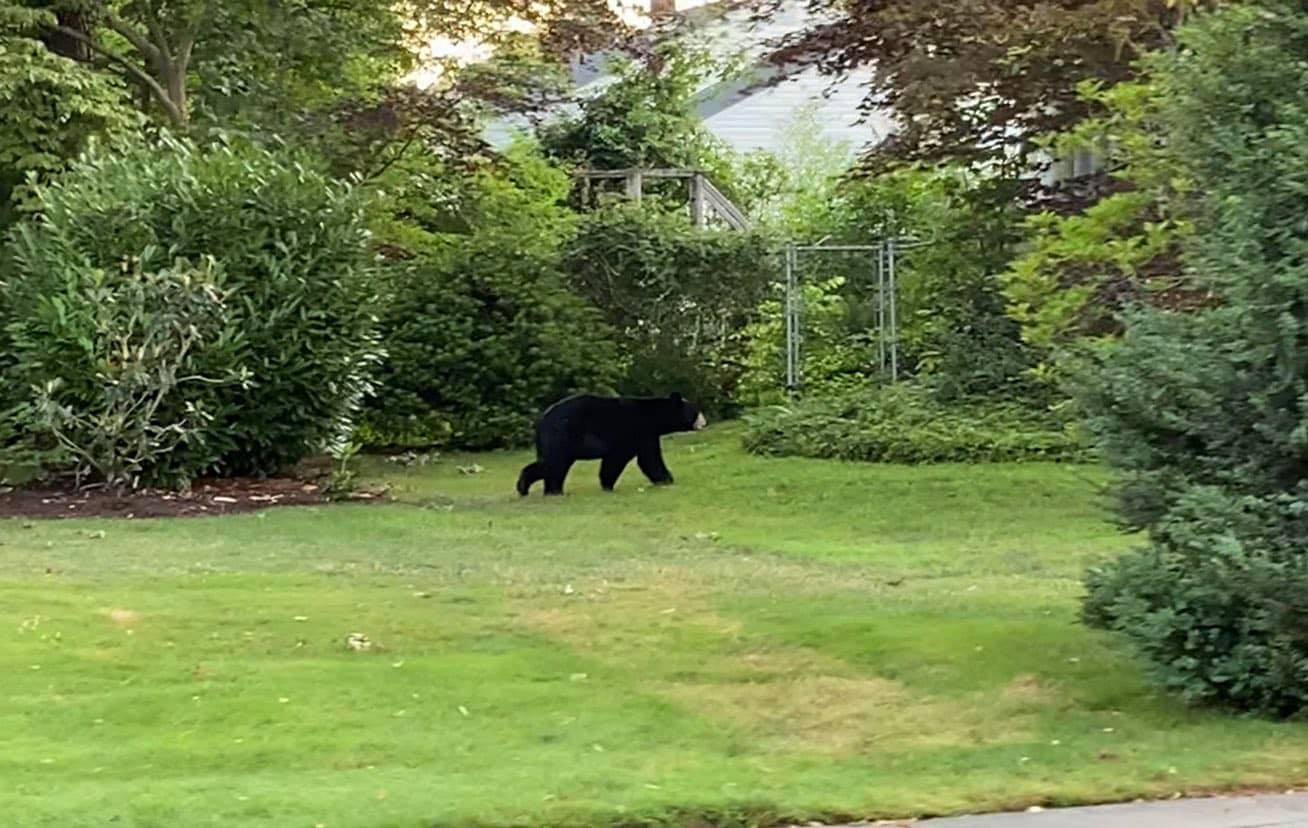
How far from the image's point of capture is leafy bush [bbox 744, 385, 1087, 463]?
57.7 ft

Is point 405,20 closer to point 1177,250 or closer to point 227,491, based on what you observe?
point 227,491

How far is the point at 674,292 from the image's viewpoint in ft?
78.1

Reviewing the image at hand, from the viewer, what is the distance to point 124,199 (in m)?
16.8

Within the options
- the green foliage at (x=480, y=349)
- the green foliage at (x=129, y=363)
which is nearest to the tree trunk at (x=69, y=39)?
the green foliage at (x=480, y=349)

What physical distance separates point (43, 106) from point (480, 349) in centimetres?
599

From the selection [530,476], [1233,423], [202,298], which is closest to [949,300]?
[530,476]

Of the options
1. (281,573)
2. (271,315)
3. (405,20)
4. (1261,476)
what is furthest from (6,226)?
(1261,476)

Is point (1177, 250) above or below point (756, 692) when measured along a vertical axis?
above

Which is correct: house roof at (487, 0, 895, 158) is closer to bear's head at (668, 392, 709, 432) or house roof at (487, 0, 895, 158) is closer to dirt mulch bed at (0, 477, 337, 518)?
bear's head at (668, 392, 709, 432)

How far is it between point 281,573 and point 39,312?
6.58m

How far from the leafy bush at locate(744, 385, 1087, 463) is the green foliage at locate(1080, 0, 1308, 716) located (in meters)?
8.87

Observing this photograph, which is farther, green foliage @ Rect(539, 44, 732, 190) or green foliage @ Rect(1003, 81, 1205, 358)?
green foliage @ Rect(539, 44, 732, 190)

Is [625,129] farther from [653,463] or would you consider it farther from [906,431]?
[653,463]

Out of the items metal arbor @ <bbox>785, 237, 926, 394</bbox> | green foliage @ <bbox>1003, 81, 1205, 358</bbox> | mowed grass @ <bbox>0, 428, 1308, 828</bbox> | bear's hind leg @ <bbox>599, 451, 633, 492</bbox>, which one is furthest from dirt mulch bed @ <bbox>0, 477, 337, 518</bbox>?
metal arbor @ <bbox>785, 237, 926, 394</bbox>
